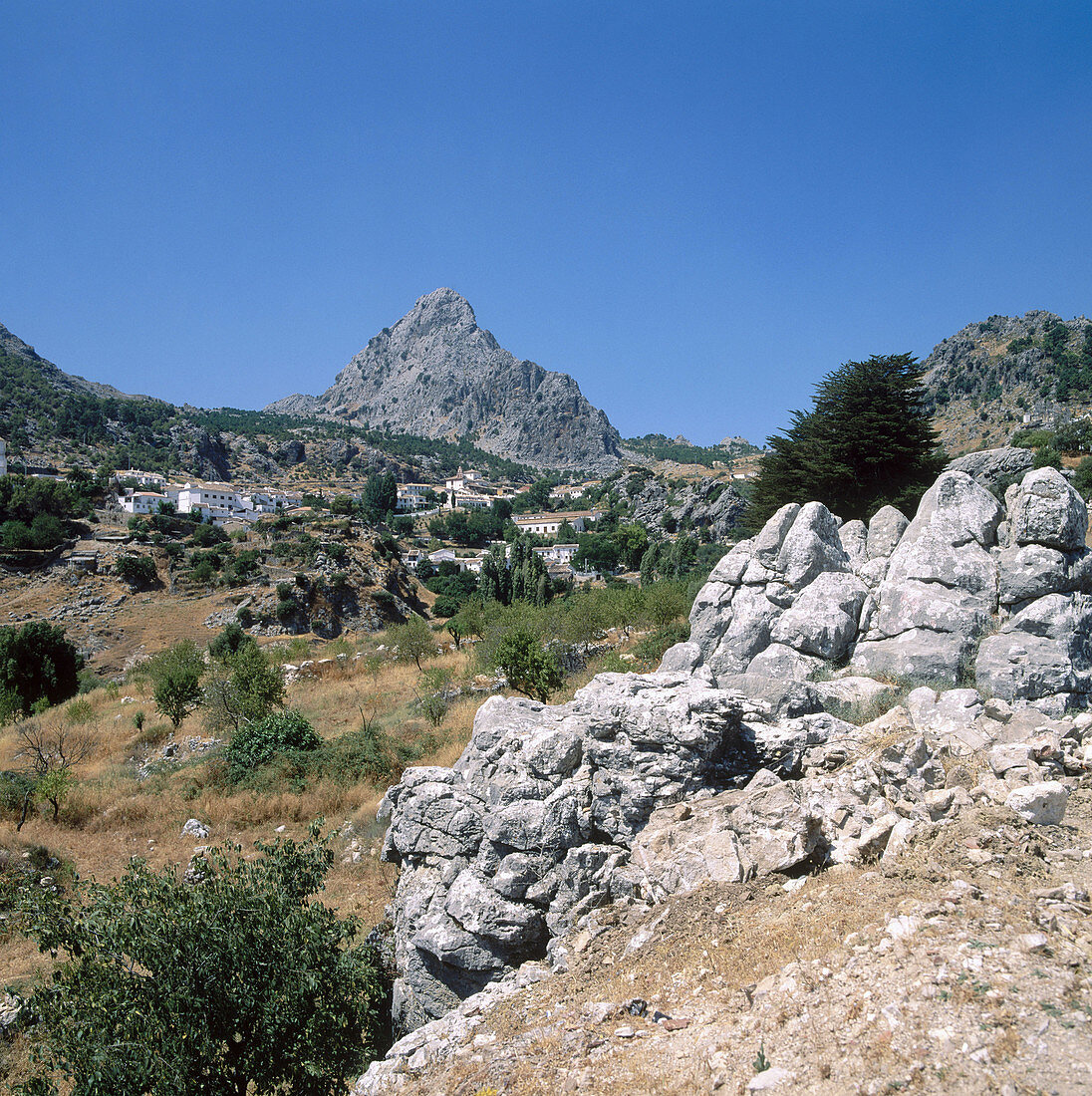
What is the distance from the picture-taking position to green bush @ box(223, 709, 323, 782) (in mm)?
18453

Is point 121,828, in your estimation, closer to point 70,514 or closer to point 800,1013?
point 800,1013

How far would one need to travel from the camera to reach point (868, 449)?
892 inches

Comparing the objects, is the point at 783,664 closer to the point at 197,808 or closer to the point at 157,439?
the point at 197,808

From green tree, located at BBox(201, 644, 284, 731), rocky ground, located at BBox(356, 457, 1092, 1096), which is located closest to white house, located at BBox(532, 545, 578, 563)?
green tree, located at BBox(201, 644, 284, 731)

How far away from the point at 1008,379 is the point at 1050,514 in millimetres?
102174

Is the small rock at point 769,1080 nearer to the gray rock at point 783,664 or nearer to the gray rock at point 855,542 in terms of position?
the gray rock at point 783,664

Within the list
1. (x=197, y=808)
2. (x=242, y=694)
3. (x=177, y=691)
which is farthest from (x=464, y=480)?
(x=197, y=808)

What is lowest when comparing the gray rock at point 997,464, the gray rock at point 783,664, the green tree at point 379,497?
the gray rock at point 783,664

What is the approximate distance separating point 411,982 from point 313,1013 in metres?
2.05

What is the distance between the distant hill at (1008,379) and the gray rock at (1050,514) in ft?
239

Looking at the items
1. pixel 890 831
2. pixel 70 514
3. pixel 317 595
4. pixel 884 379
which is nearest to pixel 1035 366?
pixel 884 379

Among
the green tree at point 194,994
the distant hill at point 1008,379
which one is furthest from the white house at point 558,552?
the green tree at point 194,994

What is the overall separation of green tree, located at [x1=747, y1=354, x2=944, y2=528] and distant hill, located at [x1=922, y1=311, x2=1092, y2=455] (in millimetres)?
63335

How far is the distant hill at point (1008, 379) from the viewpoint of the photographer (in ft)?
266
